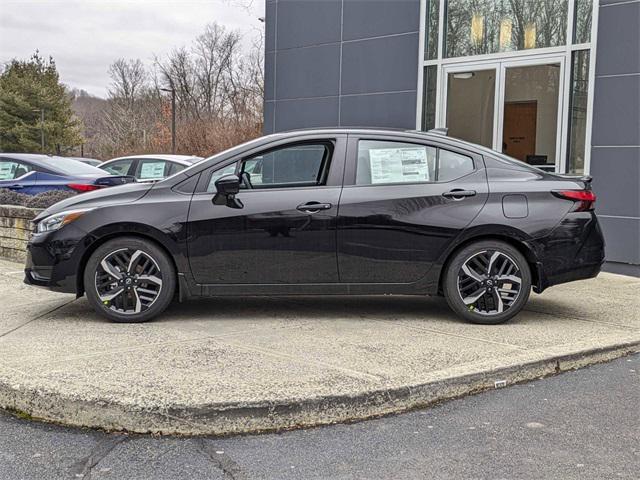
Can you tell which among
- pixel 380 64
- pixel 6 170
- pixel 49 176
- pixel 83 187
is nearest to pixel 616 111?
pixel 380 64

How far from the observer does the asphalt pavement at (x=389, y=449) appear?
136 inches

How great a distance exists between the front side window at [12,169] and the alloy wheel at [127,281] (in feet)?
21.3

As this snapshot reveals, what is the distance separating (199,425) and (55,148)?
69.0 m

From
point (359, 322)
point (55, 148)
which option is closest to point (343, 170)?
point (359, 322)

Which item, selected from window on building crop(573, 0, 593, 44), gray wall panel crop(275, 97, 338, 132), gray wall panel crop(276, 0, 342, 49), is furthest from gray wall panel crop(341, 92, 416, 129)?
window on building crop(573, 0, 593, 44)

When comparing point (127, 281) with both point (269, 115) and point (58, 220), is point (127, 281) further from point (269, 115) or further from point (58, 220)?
point (269, 115)

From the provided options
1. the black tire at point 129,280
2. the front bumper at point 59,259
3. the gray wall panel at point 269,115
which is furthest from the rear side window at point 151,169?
the black tire at point 129,280

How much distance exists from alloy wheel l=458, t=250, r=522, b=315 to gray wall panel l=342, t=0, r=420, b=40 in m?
6.18

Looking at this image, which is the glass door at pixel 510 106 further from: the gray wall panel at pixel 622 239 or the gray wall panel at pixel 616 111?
the gray wall panel at pixel 622 239

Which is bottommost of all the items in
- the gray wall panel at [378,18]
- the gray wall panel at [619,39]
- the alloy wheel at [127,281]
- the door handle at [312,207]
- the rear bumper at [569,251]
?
the alloy wheel at [127,281]

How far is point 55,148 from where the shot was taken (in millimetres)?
68375

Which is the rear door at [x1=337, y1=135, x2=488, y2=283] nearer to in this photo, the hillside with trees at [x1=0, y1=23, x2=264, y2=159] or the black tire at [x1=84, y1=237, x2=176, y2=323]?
the black tire at [x1=84, y1=237, x2=176, y2=323]

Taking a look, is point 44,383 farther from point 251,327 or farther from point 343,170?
point 343,170

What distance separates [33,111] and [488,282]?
67.8 metres
